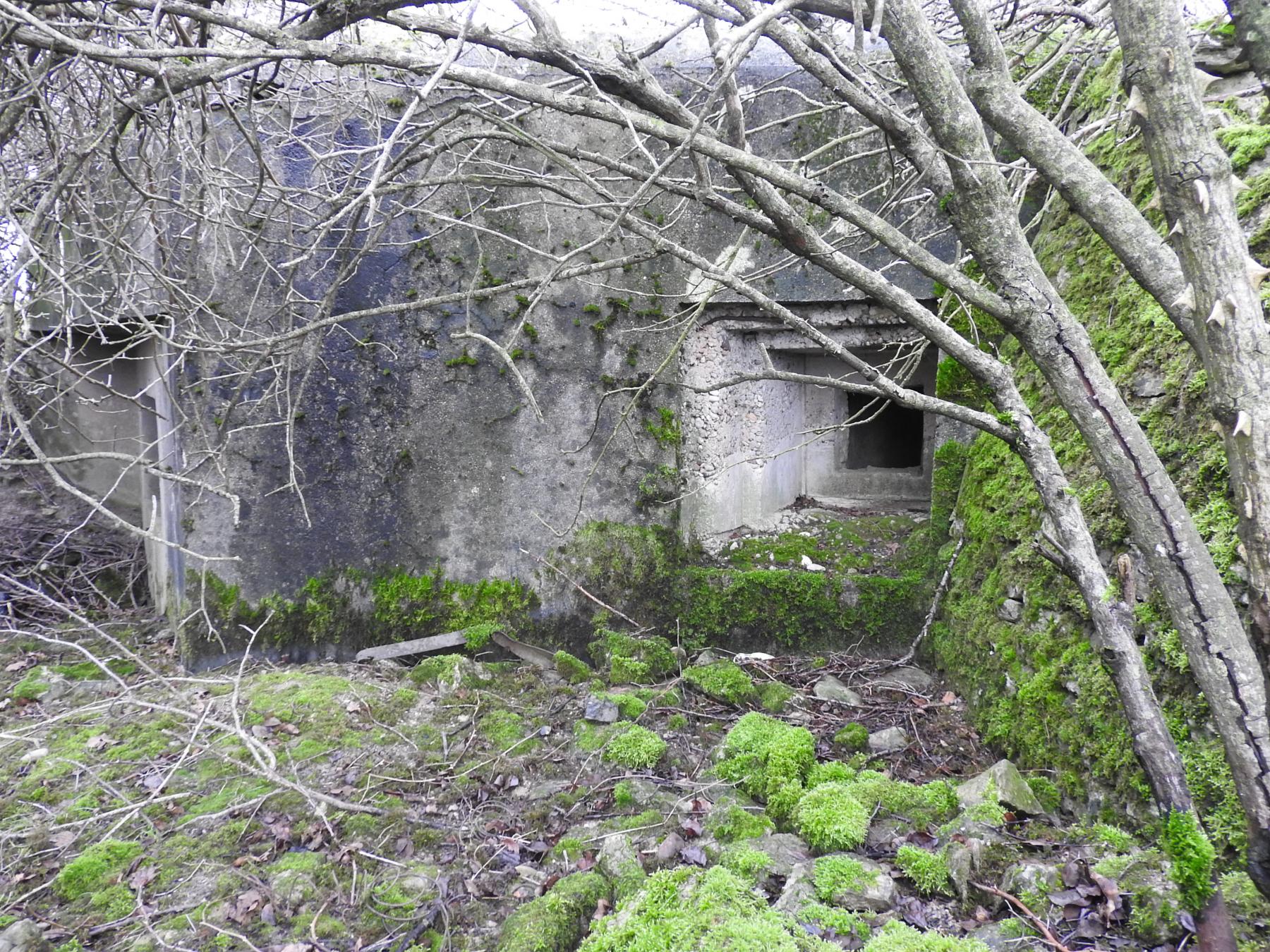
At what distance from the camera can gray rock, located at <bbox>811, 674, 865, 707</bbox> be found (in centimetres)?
356

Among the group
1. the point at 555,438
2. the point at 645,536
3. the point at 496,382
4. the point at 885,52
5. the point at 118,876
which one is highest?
the point at 885,52

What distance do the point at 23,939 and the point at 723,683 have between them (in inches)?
103

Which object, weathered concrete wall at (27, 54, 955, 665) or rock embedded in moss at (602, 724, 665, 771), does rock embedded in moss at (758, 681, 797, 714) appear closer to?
rock embedded in moss at (602, 724, 665, 771)

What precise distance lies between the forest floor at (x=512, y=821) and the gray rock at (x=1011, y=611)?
488mm

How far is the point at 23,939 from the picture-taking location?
2.19m

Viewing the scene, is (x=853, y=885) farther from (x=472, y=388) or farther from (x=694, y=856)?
(x=472, y=388)

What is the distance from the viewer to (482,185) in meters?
3.95

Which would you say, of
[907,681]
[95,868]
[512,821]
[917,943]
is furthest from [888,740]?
[95,868]

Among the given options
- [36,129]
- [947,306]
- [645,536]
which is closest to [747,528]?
[645,536]

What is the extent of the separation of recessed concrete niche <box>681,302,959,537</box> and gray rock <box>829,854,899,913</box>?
7.61ft

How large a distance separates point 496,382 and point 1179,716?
3408mm

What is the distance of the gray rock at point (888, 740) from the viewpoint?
121 inches

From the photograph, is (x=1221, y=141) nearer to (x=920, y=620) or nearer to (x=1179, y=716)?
(x=1179, y=716)

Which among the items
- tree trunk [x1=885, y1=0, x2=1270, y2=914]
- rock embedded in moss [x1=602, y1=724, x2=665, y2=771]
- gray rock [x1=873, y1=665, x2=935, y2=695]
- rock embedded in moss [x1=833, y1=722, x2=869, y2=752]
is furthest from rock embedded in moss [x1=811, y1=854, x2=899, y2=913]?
gray rock [x1=873, y1=665, x2=935, y2=695]
